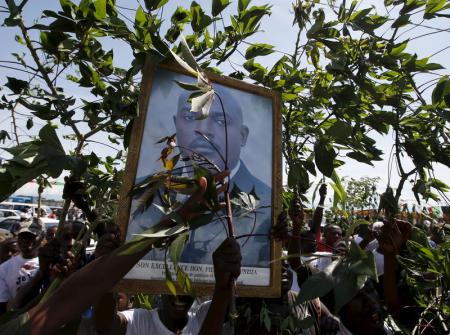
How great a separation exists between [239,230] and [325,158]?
1.51 ft

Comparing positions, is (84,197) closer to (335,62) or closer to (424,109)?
(335,62)

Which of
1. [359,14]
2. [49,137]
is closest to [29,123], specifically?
[49,137]

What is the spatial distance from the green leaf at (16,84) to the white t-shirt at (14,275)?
7.45 ft

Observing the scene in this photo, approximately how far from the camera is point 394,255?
6.34 ft

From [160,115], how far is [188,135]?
135 millimetres

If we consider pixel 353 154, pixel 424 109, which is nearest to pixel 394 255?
pixel 353 154

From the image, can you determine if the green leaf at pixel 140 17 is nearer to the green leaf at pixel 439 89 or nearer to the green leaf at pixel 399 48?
the green leaf at pixel 399 48

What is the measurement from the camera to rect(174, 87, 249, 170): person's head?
1.66m

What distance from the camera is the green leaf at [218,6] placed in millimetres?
1689

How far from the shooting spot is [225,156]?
5.34 feet

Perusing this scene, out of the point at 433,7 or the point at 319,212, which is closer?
the point at 433,7

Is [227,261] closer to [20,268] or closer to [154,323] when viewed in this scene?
[154,323]

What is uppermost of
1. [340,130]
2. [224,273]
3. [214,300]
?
[340,130]

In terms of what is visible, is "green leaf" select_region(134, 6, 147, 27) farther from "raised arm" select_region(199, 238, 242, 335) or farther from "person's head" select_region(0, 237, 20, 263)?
"person's head" select_region(0, 237, 20, 263)
